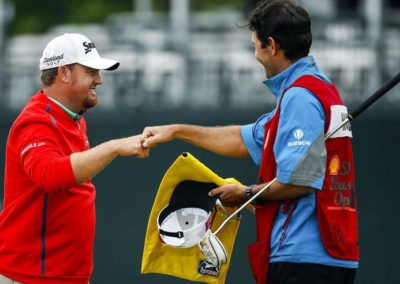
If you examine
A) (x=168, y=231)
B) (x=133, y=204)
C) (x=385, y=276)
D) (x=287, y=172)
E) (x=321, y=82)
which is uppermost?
(x=321, y=82)

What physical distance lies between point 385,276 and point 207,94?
81.0 inches

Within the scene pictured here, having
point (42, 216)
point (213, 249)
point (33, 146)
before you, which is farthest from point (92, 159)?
point (213, 249)

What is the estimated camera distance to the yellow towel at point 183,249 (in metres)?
5.77

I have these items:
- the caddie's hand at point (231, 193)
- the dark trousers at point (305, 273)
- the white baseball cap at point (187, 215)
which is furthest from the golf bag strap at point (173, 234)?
the dark trousers at point (305, 273)

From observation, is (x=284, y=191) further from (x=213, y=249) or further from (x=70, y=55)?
(x=70, y=55)

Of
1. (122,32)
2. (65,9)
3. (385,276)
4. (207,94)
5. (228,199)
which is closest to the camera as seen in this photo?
(228,199)

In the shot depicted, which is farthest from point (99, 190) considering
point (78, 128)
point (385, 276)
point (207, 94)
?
point (78, 128)

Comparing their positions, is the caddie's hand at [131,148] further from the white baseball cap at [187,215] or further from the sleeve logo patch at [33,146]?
the white baseball cap at [187,215]

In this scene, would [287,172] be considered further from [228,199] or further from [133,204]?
[133,204]

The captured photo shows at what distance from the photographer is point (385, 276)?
8.98 meters

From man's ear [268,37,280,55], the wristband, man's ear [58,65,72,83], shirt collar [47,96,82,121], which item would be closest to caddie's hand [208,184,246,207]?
the wristband

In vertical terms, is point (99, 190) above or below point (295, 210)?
below

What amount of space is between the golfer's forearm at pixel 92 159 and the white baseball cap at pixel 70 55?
0.58m

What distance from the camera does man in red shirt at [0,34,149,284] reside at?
5379mm
